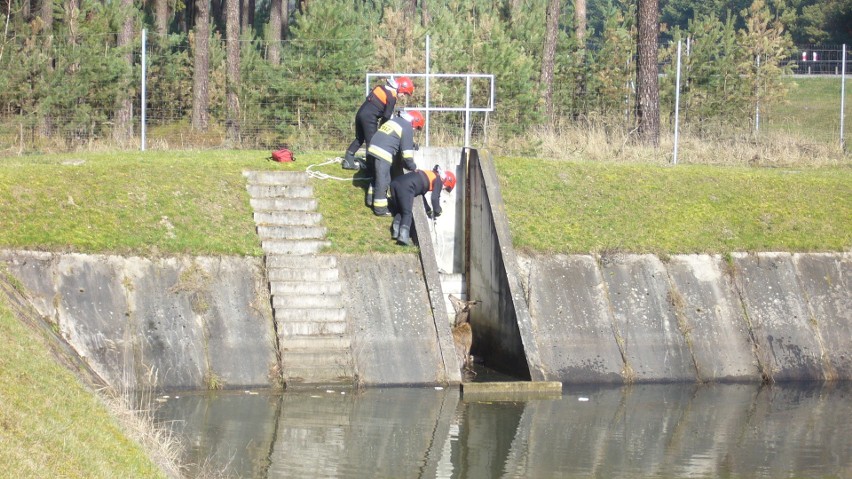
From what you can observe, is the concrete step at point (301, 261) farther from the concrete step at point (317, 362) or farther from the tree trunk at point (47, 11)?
the tree trunk at point (47, 11)

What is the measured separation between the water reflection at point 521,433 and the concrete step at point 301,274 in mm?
1875

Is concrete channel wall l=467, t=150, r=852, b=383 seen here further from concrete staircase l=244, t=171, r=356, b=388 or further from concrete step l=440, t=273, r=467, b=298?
concrete staircase l=244, t=171, r=356, b=388

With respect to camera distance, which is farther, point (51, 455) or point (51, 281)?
point (51, 281)

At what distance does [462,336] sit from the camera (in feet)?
54.0

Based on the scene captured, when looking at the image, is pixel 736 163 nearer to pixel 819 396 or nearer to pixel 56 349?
pixel 819 396

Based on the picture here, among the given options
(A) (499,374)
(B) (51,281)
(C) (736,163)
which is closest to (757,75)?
(C) (736,163)

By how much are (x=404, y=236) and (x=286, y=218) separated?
1.72 meters

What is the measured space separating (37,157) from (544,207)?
26.7 ft

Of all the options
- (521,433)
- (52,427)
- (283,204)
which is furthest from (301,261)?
(52,427)

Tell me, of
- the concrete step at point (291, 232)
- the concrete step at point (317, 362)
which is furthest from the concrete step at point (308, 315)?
the concrete step at point (291, 232)

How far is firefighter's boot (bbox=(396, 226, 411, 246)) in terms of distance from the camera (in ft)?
54.6

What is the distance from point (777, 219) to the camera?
18.5m

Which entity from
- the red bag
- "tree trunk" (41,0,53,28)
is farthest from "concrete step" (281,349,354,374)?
"tree trunk" (41,0,53,28)

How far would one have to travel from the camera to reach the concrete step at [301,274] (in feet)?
51.8
